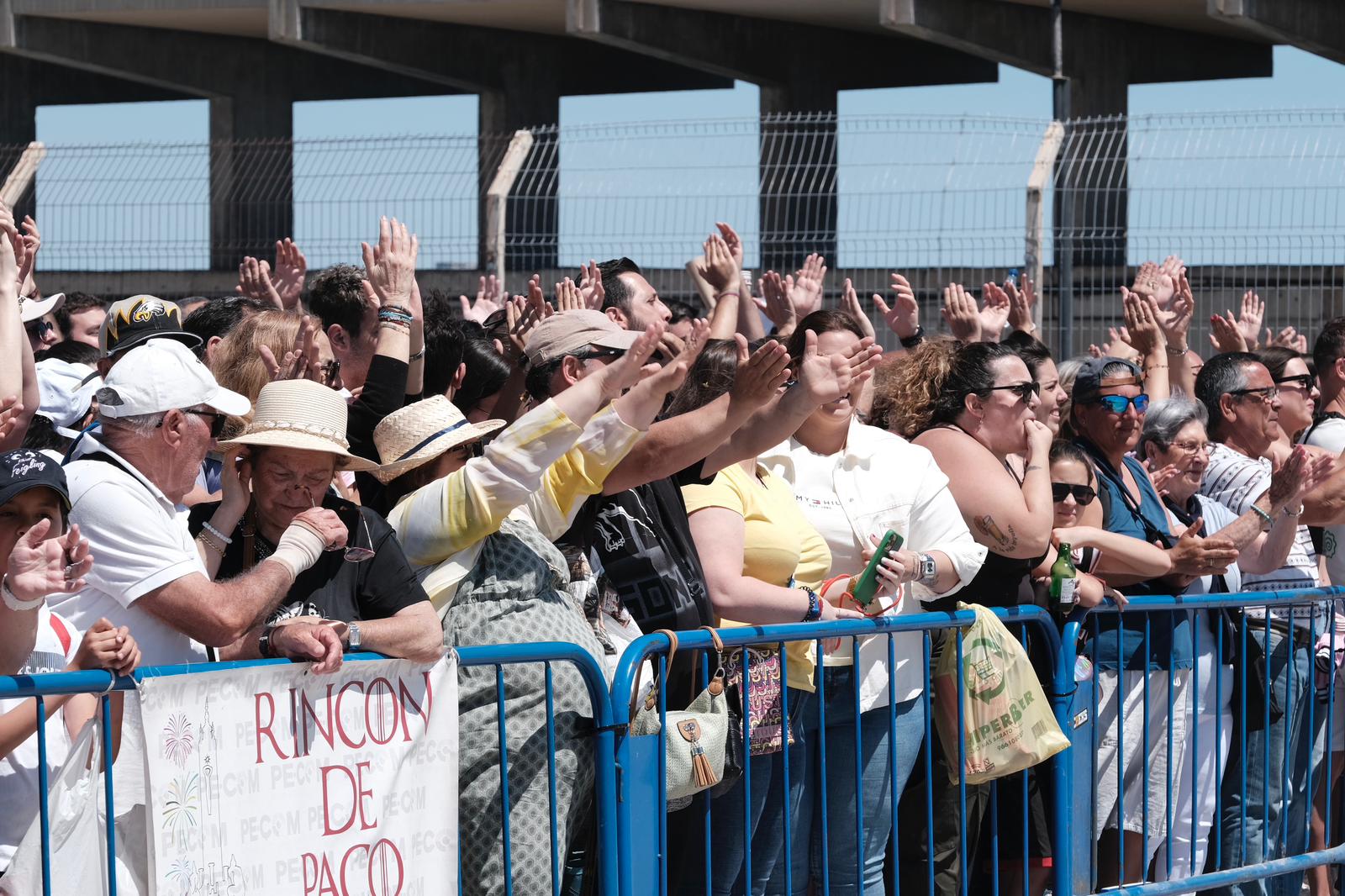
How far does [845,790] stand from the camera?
4.83 metres

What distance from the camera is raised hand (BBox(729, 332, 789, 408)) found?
435 cm

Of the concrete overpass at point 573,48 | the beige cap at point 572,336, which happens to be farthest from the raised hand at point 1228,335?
the concrete overpass at point 573,48

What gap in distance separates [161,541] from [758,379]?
1559 mm

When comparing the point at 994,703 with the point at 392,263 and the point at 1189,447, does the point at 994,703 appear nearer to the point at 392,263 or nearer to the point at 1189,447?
the point at 1189,447

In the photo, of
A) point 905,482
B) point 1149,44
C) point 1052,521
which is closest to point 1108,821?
point 1052,521

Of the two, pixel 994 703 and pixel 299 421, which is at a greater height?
pixel 299 421

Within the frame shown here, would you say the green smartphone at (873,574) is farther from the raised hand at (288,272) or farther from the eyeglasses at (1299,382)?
the raised hand at (288,272)

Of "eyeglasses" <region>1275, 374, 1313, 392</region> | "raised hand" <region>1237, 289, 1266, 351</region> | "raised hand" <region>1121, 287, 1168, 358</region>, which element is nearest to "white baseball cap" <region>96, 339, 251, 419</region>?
"raised hand" <region>1121, 287, 1168, 358</region>

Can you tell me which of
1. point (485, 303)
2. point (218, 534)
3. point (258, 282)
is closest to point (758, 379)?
point (218, 534)

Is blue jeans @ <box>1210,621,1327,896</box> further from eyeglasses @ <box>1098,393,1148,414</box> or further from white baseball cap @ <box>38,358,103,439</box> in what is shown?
white baseball cap @ <box>38,358,103,439</box>

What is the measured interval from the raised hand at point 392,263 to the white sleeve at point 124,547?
64.2 inches

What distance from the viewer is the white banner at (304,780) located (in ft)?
10.8

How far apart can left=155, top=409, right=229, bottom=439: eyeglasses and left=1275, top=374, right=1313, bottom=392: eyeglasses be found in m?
4.72

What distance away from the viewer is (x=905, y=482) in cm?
502
